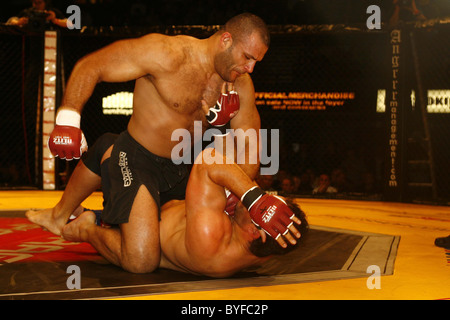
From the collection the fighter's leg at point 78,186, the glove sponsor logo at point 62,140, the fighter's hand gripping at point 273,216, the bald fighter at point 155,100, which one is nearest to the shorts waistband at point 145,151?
the bald fighter at point 155,100

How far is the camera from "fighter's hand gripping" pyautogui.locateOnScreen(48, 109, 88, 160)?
199 cm

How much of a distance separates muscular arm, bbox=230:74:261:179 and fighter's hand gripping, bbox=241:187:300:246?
603mm

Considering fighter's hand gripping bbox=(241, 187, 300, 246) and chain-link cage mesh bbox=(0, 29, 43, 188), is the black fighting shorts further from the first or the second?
chain-link cage mesh bbox=(0, 29, 43, 188)

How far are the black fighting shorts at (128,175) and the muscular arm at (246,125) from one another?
0.40 meters

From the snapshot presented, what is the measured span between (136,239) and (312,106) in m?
5.90

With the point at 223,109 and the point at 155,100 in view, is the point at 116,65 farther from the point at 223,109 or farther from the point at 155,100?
the point at 223,109

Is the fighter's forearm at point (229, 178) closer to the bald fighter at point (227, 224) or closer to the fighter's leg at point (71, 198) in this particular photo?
the bald fighter at point (227, 224)

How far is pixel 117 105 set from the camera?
7.82 metres

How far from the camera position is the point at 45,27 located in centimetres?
569

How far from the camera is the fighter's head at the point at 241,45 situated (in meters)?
2.35

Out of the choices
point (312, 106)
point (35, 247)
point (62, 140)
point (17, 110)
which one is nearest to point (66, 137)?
point (62, 140)

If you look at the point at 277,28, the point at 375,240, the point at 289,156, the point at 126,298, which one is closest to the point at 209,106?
the point at 126,298

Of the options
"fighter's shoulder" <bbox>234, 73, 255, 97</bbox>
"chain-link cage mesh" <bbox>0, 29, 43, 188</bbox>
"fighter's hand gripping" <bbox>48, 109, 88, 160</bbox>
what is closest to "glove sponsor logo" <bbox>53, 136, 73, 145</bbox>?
"fighter's hand gripping" <bbox>48, 109, 88, 160</bbox>
